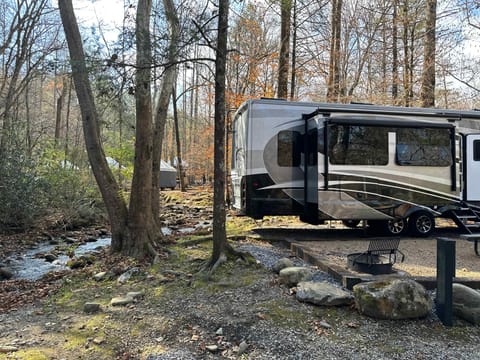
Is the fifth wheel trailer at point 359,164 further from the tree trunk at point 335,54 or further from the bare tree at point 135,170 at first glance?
the tree trunk at point 335,54

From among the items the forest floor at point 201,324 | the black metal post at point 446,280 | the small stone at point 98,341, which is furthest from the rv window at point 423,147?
the small stone at point 98,341

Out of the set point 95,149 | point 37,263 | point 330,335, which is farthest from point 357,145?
point 37,263

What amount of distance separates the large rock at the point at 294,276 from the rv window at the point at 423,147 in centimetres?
447

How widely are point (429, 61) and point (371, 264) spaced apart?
931 centimetres

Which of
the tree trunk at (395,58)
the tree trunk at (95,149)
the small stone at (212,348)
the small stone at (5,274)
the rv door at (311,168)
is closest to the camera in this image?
the small stone at (212,348)

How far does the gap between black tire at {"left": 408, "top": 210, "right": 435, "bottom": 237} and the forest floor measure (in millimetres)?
4125

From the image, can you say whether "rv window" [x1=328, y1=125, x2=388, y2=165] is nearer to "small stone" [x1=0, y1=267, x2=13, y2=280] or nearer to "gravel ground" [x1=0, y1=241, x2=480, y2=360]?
"gravel ground" [x1=0, y1=241, x2=480, y2=360]

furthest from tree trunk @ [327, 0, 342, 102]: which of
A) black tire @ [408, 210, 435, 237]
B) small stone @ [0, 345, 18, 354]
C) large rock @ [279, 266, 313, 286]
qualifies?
small stone @ [0, 345, 18, 354]

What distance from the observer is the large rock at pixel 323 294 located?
4.21 meters

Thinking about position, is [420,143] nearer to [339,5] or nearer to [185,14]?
[185,14]

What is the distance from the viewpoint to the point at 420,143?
832cm

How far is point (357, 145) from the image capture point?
8.02m

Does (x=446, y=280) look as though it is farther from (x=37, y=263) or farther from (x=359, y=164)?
(x=37, y=263)

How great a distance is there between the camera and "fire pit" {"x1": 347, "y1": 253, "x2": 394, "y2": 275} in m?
4.84
